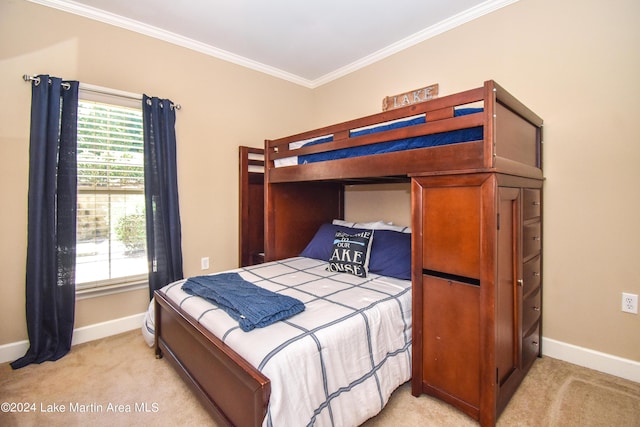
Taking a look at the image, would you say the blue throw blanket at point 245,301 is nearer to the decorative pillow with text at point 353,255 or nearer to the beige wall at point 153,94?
the decorative pillow with text at point 353,255

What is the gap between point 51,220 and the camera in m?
2.09

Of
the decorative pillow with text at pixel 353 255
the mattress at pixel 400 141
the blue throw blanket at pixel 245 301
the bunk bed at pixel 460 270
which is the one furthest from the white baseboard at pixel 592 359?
the blue throw blanket at pixel 245 301

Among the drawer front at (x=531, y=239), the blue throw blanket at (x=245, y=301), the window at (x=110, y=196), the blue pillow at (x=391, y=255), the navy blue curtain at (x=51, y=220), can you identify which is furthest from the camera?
the window at (x=110, y=196)

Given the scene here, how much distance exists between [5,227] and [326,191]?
8.36 ft

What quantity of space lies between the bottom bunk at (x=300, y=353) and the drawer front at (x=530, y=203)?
83 cm

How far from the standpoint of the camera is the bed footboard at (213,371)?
1119 millimetres

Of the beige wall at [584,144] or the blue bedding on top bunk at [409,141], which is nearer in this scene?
the blue bedding on top bunk at [409,141]

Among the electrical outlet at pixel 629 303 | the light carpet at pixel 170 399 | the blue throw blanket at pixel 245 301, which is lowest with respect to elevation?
the light carpet at pixel 170 399

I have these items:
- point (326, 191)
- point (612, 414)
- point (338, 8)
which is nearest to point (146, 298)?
point (326, 191)

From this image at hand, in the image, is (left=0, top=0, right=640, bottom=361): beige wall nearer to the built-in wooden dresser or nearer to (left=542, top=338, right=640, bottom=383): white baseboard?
(left=542, top=338, right=640, bottom=383): white baseboard

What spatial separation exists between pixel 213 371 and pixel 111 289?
1.56m

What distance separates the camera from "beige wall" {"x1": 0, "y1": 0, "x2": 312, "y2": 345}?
2043 millimetres

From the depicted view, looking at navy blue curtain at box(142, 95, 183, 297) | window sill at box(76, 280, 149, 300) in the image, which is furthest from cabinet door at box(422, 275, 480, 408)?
window sill at box(76, 280, 149, 300)

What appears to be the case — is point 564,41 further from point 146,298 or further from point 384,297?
point 146,298
